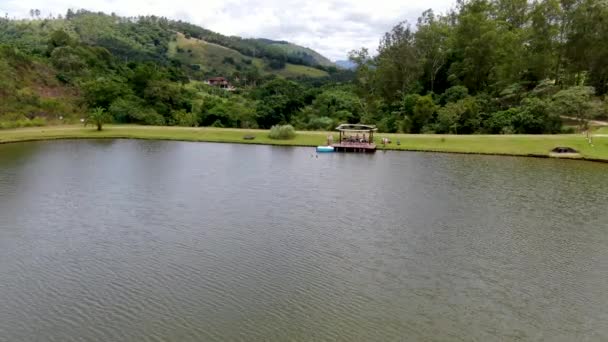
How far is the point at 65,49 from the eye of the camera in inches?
3561

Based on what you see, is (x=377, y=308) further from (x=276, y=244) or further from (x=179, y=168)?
(x=179, y=168)

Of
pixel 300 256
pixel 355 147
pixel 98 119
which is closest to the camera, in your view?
pixel 300 256

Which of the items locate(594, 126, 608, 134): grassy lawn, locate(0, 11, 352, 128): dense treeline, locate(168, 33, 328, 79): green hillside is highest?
locate(168, 33, 328, 79): green hillside

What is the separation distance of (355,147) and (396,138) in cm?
788

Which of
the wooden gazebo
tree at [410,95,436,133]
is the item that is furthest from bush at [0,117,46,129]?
tree at [410,95,436,133]

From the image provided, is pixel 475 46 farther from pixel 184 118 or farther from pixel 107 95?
pixel 107 95

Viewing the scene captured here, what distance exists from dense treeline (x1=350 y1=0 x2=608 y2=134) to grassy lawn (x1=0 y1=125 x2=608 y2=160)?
5.43 metres

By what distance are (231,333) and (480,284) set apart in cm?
966

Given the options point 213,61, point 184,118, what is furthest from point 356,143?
point 213,61

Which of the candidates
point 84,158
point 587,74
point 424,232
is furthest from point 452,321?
point 587,74

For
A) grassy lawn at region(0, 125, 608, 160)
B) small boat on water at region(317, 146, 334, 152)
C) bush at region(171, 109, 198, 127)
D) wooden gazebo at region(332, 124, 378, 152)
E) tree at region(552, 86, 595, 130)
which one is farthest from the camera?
bush at region(171, 109, 198, 127)

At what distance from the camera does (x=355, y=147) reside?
5109 centimetres

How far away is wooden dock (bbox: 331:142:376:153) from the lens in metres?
50.9

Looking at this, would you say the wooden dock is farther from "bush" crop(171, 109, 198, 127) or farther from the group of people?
"bush" crop(171, 109, 198, 127)
